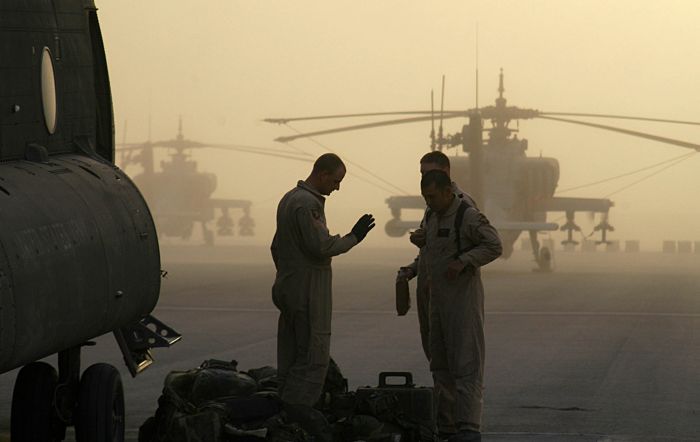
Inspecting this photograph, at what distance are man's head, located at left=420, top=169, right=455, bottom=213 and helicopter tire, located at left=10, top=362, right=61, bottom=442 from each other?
271 centimetres

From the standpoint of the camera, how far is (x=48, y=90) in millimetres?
9570

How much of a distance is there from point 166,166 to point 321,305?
329 feet

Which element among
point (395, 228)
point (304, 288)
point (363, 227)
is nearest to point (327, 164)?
point (363, 227)

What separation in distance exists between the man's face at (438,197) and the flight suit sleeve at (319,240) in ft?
2.82

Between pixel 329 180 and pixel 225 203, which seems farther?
pixel 225 203

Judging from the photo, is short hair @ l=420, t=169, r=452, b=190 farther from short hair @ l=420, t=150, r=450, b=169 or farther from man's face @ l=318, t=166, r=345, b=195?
man's face @ l=318, t=166, r=345, b=195

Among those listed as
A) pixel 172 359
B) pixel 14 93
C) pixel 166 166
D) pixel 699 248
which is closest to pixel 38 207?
pixel 14 93

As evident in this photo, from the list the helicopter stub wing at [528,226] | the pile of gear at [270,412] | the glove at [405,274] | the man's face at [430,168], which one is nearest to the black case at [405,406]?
the pile of gear at [270,412]

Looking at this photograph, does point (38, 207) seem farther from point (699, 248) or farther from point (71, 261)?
point (699, 248)

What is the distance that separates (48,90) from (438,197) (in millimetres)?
2642

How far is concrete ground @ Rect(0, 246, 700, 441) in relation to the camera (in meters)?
12.0

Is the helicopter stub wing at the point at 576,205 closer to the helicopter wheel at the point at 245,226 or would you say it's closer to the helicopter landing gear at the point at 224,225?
the helicopter wheel at the point at 245,226

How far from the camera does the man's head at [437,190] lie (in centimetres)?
999

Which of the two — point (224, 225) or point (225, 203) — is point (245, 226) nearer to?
point (224, 225)
